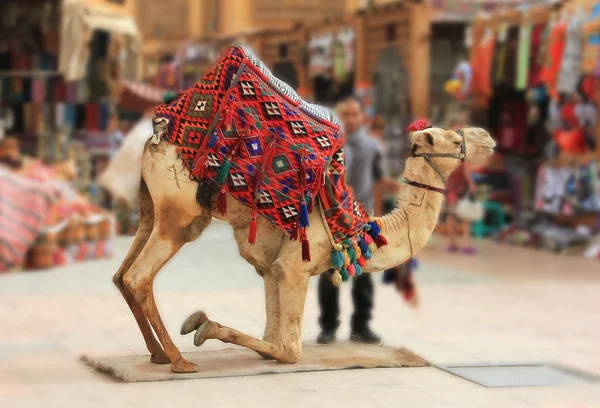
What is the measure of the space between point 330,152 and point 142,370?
171 cm

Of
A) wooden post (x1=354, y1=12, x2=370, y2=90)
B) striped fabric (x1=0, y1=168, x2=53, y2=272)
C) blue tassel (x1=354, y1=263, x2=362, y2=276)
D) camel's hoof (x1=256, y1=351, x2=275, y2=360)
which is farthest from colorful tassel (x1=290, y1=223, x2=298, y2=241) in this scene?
wooden post (x1=354, y1=12, x2=370, y2=90)

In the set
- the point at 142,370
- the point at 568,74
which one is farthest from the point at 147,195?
the point at 568,74

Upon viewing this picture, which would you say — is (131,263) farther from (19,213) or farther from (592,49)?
(592,49)

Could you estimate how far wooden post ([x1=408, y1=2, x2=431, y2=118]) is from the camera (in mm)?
18625

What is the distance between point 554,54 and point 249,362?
9.80m

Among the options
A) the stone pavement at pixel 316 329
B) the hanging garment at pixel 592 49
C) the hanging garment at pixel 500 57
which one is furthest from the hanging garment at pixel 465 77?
the stone pavement at pixel 316 329

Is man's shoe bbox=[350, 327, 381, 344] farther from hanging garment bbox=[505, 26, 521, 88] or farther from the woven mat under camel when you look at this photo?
hanging garment bbox=[505, 26, 521, 88]

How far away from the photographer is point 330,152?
698 centimetres

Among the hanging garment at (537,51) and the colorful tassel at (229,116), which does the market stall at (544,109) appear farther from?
the colorful tassel at (229,116)

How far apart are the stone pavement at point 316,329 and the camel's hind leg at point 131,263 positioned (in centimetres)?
40

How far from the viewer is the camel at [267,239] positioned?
265 inches

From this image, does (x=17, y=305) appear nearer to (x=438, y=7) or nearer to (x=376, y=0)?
(x=438, y=7)

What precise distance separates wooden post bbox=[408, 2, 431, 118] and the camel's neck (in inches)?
462

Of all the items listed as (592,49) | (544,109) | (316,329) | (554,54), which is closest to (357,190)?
(316,329)
